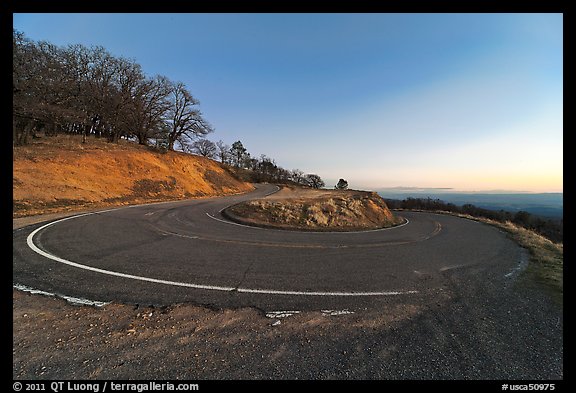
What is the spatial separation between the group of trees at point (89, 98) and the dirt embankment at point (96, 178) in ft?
13.3

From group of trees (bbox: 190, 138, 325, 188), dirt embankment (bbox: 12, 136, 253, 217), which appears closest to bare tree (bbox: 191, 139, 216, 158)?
group of trees (bbox: 190, 138, 325, 188)

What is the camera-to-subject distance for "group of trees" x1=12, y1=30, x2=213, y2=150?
77.3 ft

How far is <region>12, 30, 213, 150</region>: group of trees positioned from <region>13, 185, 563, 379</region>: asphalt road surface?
24396mm

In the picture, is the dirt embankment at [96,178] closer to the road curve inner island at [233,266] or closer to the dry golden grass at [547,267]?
the road curve inner island at [233,266]

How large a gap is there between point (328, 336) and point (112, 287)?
13.4ft

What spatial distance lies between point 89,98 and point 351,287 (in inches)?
1828

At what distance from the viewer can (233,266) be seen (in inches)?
233

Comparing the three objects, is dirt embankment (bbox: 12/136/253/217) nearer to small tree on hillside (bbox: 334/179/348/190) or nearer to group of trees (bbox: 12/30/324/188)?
group of trees (bbox: 12/30/324/188)

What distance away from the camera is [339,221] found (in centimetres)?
1501
